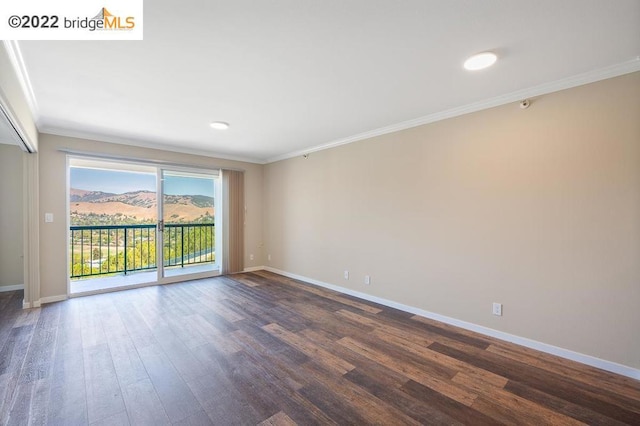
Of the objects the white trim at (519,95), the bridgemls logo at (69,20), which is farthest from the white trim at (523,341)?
the bridgemls logo at (69,20)

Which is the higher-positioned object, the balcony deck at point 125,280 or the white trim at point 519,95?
the white trim at point 519,95

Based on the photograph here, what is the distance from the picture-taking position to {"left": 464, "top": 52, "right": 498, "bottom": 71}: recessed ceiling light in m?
1.92

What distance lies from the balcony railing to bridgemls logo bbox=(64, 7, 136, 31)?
144 inches

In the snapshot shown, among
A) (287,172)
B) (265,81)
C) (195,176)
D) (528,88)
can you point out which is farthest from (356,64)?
(195,176)

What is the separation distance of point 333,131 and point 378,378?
3.07 meters

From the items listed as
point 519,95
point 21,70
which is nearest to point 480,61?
point 519,95

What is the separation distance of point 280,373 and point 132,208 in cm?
503

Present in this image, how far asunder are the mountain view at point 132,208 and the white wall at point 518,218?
3.33m

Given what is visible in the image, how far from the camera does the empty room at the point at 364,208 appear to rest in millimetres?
1653

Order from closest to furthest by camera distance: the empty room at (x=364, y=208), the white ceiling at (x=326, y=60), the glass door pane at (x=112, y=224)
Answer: the white ceiling at (x=326, y=60) < the empty room at (x=364, y=208) < the glass door pane at (x=112, y=224)

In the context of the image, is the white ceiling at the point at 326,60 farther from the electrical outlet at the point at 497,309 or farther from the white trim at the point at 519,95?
the electrical outlet at the point at 497,309

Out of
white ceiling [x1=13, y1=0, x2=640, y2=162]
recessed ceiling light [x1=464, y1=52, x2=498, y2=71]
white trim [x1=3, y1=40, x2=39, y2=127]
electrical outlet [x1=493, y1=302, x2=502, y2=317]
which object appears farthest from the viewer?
electrical outlet [x1=493, y1=302, x2=502, y2=317]

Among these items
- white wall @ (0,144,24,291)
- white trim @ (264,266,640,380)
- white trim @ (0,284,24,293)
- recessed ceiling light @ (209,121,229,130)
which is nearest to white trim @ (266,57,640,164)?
recessed ceiling light @ (209,121,229,130)

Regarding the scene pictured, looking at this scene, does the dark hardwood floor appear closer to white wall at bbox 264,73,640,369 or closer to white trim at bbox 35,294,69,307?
white trim at bbox 35,294,69,307
